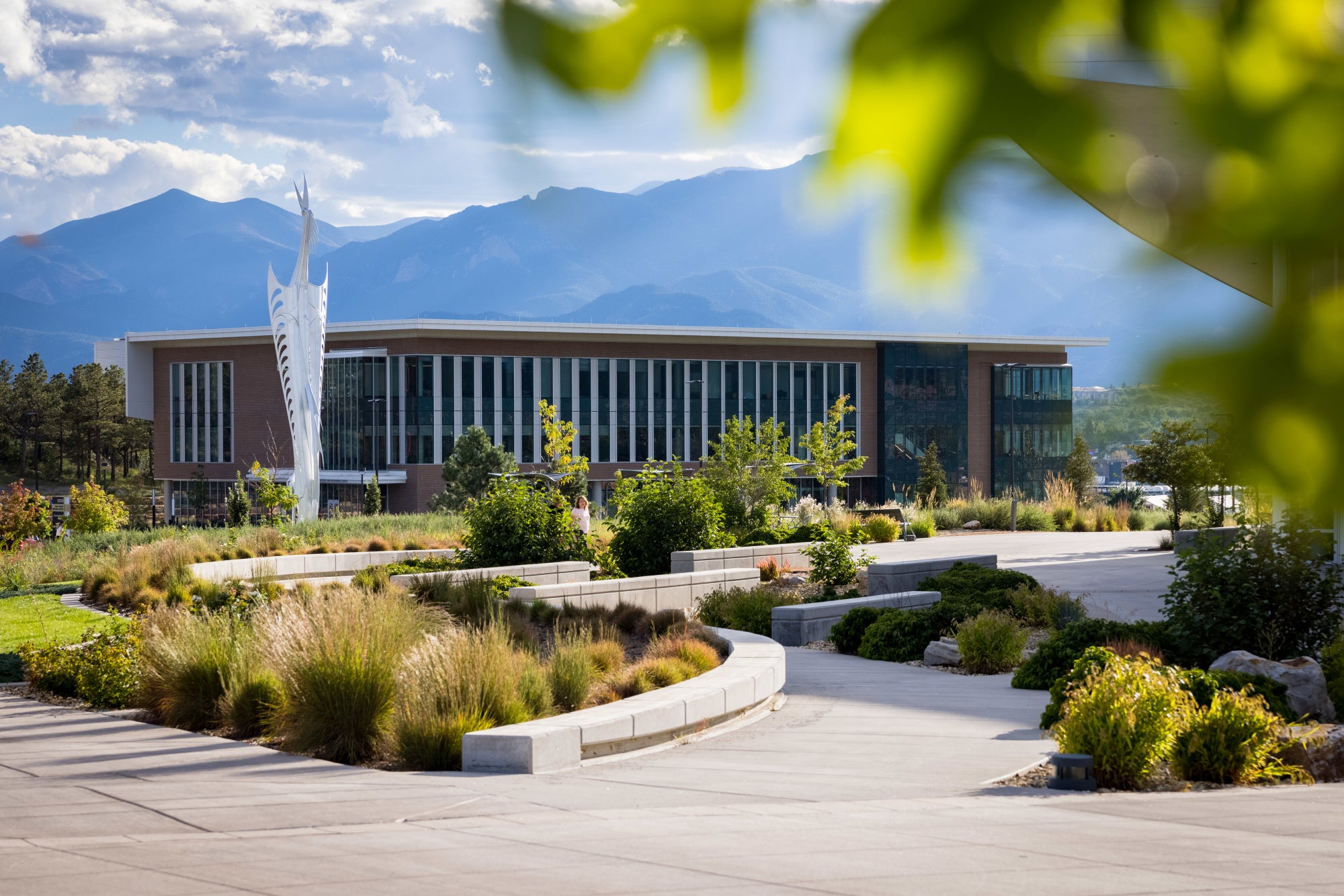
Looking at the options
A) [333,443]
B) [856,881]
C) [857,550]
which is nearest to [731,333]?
[333,443]

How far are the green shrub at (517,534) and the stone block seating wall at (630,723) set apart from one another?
8.85m

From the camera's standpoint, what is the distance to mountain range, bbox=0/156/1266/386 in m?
0.70

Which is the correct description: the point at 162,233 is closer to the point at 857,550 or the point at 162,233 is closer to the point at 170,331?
the point at 857,550

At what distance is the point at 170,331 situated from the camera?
287ft

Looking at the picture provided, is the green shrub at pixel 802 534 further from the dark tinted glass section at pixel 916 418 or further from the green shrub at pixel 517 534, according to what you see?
the dark tinted glass section at pixel 916 418

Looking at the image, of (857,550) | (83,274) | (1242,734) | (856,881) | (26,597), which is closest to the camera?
(83,274)

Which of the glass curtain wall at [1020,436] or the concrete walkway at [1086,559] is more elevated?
the glass curtain wall at [1020,436]

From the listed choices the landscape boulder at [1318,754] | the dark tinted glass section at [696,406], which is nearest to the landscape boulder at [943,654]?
the landscape boulder at [1318,754]

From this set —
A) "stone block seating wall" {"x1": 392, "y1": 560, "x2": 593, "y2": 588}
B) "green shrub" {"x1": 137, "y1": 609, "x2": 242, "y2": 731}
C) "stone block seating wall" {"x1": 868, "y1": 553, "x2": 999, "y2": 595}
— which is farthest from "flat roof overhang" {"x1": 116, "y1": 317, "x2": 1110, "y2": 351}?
"green shrub" {"x1": 137, "y1": 609, "x2": 242, "y2": 731}

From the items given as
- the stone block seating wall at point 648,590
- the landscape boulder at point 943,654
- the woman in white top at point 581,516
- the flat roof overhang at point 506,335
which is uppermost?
the flat roof overhang at point 506,335

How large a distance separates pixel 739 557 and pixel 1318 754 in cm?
1554

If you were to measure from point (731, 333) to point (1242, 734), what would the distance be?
2941 inches

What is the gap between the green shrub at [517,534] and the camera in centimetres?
2206

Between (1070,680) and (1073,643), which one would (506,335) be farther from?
(1070,680)
